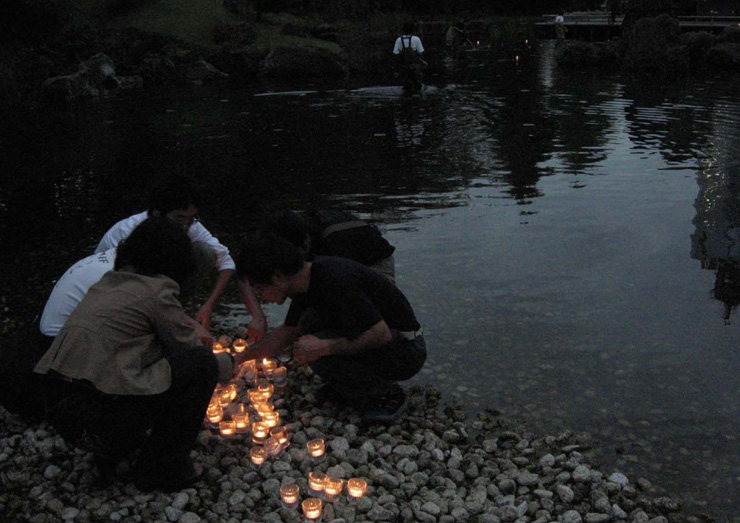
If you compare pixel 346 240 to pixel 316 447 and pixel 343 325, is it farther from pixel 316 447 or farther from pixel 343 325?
pixel 316 447

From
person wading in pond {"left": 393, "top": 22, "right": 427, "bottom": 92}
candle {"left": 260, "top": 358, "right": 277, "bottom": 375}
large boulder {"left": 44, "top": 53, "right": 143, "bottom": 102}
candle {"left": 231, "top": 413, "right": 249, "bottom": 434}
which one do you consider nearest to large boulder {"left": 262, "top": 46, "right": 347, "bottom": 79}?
large boulder {"left": 44, "top": 53, "right": 143, "bottom": 102}

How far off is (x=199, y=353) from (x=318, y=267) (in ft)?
3.16

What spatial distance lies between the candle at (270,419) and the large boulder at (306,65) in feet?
101

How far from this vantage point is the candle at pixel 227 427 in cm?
536

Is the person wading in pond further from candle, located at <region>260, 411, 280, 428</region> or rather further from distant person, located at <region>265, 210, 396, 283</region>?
candle, located at <region>260, 411, 280, 428</region>

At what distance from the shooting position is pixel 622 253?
9180 millimetres

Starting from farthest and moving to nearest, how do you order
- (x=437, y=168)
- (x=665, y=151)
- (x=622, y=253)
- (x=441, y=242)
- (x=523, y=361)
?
(x=665, y=151) < (x=437, y=168) < (x=441, y=242) < (x=622, y=253) < (x=523, y=361)

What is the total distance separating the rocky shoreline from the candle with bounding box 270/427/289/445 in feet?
0.23

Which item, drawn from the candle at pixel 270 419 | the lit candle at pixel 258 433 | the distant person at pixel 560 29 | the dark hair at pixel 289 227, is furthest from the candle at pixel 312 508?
the distant person at pixel 560 29

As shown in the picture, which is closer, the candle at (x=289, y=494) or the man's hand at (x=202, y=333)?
the candle at (x=289, y=494)

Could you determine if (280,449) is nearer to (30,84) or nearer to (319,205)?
(319,205)

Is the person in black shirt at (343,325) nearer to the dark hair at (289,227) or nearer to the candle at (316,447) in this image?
the dark hair at (289,227)

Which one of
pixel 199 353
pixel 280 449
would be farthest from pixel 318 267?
pixel 280 449

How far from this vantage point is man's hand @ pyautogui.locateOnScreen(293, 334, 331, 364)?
522 centimetres
